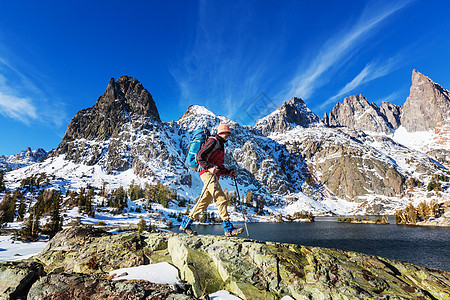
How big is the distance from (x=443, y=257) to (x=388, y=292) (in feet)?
189

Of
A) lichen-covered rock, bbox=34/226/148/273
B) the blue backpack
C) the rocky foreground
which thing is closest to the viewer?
the rocky foreground

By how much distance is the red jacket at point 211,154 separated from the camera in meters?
7.46

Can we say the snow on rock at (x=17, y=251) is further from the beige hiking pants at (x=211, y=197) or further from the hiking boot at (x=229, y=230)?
the hiking boot at (x=229, y=230)

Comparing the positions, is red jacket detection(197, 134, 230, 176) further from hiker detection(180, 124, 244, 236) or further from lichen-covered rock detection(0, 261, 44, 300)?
lichen-covered rock detection(0, 261, 44, 300)

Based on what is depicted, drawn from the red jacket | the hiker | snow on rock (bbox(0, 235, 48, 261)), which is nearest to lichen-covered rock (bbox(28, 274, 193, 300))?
the hiker

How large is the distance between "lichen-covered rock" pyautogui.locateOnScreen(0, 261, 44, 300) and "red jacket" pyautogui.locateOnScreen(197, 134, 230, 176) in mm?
5291

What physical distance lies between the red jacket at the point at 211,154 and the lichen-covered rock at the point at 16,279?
529 cm

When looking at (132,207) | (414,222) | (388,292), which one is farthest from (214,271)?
(414,222)

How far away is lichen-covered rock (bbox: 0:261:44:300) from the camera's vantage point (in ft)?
15.0

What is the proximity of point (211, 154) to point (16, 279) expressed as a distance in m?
6.03

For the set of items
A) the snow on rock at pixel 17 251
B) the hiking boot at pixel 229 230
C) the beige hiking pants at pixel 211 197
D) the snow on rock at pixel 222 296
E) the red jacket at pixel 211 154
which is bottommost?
the snow on rock at pixel 17 251

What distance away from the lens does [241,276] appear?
522 cm

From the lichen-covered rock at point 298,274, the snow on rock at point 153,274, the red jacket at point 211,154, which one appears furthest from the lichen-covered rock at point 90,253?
the red jacket at point 211,154

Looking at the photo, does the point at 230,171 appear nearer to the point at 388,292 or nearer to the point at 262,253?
the point at 262,253
